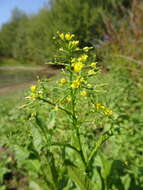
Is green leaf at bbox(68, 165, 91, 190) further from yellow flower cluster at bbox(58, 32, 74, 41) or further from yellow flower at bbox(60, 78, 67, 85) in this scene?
yellow flower cluster at bbox(58, 32, 74, 41)

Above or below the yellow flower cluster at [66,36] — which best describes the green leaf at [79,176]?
below

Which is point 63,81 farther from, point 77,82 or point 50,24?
point 50,24

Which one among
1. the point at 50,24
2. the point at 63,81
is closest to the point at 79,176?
the point at 63,81

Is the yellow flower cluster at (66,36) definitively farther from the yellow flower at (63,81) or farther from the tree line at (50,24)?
the tree line at (50,24)

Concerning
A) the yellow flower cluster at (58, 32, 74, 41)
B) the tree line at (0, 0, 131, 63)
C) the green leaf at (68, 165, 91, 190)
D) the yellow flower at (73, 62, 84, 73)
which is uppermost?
the tree line at (0, 0, 131, 63)

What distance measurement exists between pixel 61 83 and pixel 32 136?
1.40 feet

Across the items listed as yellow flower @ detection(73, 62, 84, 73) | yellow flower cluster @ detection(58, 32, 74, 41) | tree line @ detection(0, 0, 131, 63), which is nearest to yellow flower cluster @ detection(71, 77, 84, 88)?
yellow flower @ detection(73, 62, 84, 73)

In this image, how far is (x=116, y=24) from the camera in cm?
488

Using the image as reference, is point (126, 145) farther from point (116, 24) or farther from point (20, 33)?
point (20, 33)

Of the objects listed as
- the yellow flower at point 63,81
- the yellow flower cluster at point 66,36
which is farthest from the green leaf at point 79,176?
the yellow flower cluster at point 66,36

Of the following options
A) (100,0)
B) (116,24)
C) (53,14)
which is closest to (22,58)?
(53,14)

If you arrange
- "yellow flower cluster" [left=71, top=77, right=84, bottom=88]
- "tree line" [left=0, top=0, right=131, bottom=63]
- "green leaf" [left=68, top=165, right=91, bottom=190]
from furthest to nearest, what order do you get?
"tree line" [left=0, top=0, right=131, bottom=63] → "green leaf" [left=68, top=165, right=91, bottom=190] → "yellow flower cluster" [left=71, top=77, right=84, bottom=88]

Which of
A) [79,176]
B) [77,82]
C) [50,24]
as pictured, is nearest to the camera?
[77,82]

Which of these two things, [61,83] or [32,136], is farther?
[32,136]
